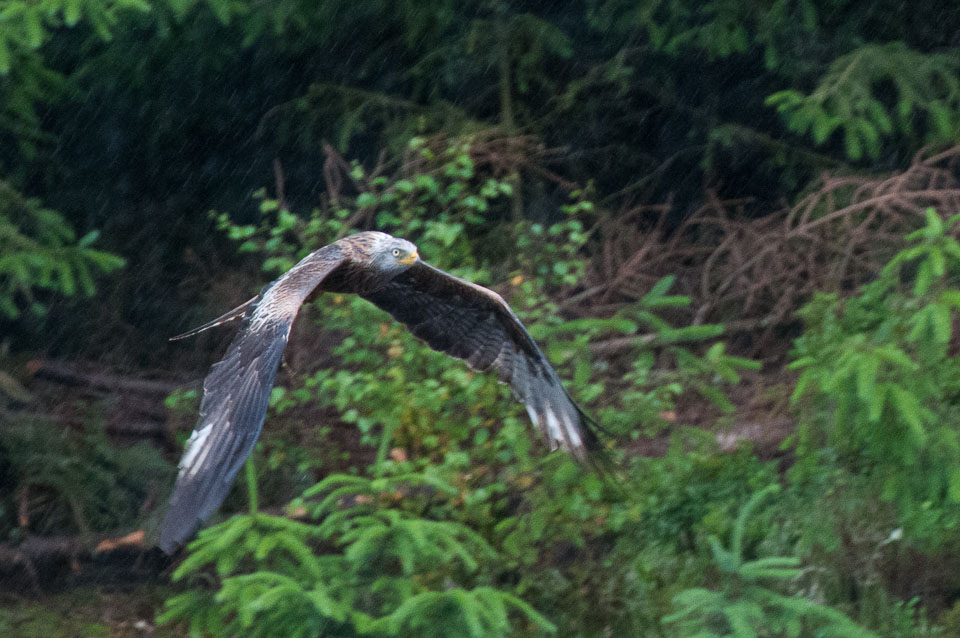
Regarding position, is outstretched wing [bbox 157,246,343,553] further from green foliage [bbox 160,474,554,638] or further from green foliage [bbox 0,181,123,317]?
green foliage [bbox 0,181,123,317]

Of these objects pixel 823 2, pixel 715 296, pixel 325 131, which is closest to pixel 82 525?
pixel 325 131

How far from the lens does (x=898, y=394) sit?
16.0ft

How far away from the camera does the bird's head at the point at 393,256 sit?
15.1ft

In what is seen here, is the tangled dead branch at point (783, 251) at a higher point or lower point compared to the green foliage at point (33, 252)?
lower

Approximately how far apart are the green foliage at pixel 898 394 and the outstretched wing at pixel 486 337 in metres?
1.14

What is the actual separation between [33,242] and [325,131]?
2.38m

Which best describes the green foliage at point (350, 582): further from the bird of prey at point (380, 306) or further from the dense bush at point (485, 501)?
the bird of prey at point (380, 306)

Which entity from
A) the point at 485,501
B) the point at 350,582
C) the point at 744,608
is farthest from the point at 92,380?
the point at 744,608

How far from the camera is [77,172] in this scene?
332 inches

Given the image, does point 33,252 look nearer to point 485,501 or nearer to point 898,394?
point 485,501

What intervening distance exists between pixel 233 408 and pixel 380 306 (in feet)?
5.98

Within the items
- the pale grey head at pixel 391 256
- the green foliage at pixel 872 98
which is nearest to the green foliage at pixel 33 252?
the pale grey head at pixel 391 256

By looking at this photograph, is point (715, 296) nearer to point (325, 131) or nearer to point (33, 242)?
point (325, 131)

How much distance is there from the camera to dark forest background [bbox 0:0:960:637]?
528 cm
